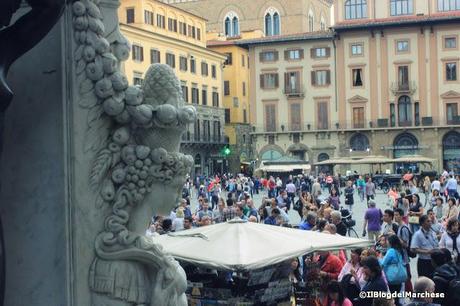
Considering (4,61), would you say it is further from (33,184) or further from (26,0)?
(33,184)

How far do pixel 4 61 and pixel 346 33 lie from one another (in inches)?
2312

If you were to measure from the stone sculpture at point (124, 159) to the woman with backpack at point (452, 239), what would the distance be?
7.39 meters

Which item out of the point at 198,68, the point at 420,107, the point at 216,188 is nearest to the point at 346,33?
the point at 420,107

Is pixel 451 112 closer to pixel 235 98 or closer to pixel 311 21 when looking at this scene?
pixel 235 98

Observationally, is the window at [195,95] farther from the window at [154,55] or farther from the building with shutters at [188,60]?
the window at [154,55]

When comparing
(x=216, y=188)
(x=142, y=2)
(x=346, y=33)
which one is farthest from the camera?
(x=346, y=33)

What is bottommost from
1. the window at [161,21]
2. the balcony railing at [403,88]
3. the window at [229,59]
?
the balcony railing at [403,88]

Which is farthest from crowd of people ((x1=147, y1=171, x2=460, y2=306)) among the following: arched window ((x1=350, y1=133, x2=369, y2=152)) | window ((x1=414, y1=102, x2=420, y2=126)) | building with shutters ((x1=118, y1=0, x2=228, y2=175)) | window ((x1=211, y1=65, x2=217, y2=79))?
window ((x1=211, y1=65, x2=217, y2=79))

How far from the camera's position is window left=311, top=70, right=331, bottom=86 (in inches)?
2397

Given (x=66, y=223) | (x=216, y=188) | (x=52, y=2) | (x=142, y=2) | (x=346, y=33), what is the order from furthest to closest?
1. (x=346, y=33)
2. (x=142, y=2)
3. (x=216, y=188)
4. (x=66, y=223)
5. (x=52, y=2)

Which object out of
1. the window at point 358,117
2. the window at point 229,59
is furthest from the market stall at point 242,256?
the window at point 229,59

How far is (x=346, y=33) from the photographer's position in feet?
196

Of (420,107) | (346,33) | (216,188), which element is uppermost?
(346,33)

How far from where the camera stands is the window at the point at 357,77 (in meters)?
59.2
